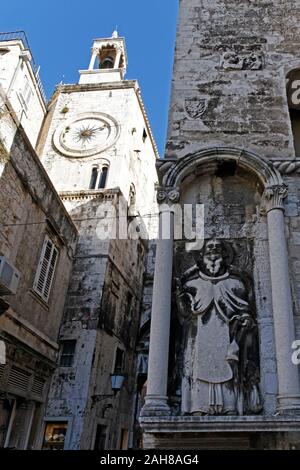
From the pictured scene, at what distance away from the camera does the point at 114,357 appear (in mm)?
17188

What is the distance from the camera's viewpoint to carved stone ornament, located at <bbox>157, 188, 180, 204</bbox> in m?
5.91

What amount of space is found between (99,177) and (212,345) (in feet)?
53.9

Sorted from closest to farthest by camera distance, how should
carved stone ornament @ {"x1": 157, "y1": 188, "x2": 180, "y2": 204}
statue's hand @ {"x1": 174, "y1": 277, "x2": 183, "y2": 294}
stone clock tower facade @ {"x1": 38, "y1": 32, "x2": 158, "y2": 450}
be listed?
statue's hand @ {"x1": 174, "y1": 277, "x2": 183, "y2": 294}
carved stone ornament @ {"x1": 157, "y1": 188, "x2": 180, "y2": 204}
stone clock tower facade @ {"x1": 38, "y1": 32, "x2": 158, "y2": 450}

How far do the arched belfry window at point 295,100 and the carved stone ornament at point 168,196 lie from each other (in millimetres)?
2685

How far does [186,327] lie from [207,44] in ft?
17.9

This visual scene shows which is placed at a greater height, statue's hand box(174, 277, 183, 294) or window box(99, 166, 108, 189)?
window box(99, 166, 108, 189)

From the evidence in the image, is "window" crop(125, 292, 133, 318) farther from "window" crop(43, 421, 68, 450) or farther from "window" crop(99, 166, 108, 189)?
"window" crop(43, 421, 68, 450)

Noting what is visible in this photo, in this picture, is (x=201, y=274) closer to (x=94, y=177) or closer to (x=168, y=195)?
(x=168, y=195)

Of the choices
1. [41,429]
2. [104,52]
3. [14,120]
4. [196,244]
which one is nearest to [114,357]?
[41,429]

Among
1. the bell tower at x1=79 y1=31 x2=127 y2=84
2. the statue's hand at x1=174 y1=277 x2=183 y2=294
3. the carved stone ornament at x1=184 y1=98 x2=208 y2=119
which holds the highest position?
the bell tower at x1=79 y1=31 x2=127 y2=84

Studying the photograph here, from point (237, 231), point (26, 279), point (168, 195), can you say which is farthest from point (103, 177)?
point (237, 231)


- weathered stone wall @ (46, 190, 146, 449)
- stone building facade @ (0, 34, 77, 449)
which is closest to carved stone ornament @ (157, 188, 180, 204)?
stone building facade @ (0, 34, 77, 449)

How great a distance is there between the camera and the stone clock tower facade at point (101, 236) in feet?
48.0
